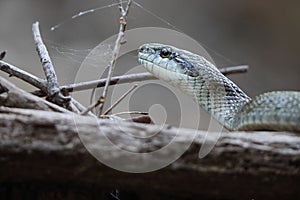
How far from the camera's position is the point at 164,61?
1.50m

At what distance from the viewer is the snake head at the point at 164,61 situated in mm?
1455

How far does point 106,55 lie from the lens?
150 cm

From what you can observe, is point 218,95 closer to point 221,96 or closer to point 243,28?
point 221,96

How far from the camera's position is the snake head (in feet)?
4.77

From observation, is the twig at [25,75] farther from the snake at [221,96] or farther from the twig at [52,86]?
the snake at [221,96]

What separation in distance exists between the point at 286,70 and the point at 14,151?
10.1 feet

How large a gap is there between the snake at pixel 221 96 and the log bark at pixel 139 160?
0.75 ft

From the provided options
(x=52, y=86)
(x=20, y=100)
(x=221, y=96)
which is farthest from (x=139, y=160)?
(x=221, y=96)

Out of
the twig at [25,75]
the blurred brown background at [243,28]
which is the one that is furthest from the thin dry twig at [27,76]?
the blurred brown background at [243,28]

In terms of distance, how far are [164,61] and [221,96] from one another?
10.2 inches

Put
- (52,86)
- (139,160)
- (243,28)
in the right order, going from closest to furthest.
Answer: (139,160) → (52,86) → (243,28)

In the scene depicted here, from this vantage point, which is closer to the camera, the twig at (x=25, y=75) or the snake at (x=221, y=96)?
the snake at (x=221, y=96)

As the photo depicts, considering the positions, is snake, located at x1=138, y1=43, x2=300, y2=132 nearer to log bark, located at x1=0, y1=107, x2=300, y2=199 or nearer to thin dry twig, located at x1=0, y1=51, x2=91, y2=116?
log bark, located at x1=0, y1=107, x2=300, y2=199

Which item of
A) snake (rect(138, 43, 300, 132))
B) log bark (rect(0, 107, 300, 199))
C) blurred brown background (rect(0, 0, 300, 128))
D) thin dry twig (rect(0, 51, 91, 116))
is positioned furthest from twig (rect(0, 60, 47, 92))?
blurred brown background (rect(0, 0, 300, 128))
